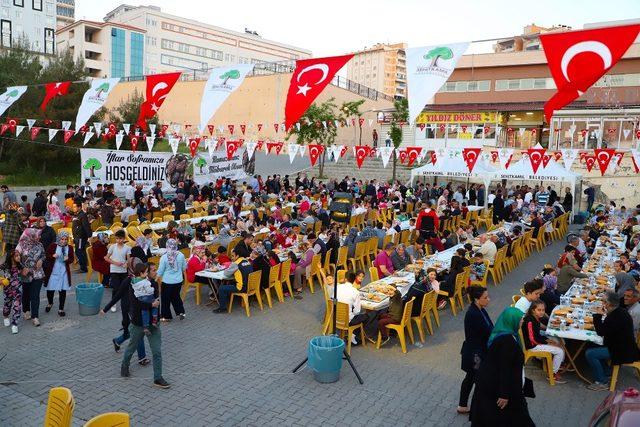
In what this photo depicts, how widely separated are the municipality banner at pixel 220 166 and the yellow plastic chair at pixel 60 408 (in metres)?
20.6

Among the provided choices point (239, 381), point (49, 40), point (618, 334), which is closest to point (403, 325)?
point (239, 381)

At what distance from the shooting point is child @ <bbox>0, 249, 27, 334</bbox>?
27.3 ft

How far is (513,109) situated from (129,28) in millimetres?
57845

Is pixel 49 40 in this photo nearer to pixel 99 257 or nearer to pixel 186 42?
pixel 186 42

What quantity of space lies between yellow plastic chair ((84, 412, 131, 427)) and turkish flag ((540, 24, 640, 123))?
666 cm

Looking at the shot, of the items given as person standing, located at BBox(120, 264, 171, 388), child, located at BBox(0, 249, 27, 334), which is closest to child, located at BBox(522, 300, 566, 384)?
person standing, located at BBox(120, 264, 171, 388)

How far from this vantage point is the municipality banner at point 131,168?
20547mm

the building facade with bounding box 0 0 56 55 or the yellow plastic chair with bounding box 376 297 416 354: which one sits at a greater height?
the building facade with bounding box 0 0 56 55

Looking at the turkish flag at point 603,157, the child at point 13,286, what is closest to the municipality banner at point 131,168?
the child at point 13,286

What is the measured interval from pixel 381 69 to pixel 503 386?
13034 centimetres

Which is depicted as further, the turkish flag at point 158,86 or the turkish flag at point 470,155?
the turkish flag at point 470,155

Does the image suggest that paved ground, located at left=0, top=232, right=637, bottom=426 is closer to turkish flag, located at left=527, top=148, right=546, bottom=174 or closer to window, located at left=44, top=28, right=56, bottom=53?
turkish flag, located at left=527, top=148, right=546, bottom=174

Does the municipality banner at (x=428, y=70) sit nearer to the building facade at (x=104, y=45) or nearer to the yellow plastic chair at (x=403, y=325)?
the yellow plastic chair at (x=403, y=325)

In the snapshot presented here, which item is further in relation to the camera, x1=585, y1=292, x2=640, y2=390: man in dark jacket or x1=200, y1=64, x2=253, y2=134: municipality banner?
x1=200, y1=64, x2=253, y2=134: municipality banner
